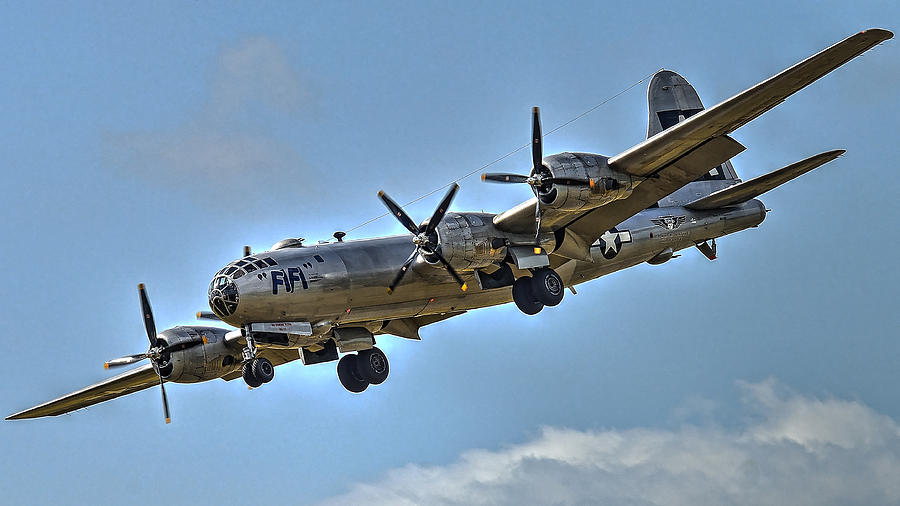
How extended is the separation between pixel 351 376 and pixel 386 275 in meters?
5.26

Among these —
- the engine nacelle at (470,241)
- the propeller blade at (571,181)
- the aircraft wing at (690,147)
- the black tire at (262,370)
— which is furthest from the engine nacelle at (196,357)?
the propeller blade at (571,181)

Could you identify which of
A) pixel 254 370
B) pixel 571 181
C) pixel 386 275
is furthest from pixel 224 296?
pixel 571 181

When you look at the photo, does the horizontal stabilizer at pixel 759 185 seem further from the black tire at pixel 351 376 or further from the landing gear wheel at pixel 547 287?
the black tire at pixel 351 376

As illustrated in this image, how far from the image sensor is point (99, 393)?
147ft

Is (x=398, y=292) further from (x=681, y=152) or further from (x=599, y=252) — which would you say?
(x=681, y=152)

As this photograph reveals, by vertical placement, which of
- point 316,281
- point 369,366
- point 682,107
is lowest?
point 369,366

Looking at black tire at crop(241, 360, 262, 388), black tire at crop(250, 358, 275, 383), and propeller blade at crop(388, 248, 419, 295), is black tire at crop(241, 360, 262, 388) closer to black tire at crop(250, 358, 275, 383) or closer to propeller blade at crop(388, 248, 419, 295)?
black tire at crop(250, 358, 275, 383)

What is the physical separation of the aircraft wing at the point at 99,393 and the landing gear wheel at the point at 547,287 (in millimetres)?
15067

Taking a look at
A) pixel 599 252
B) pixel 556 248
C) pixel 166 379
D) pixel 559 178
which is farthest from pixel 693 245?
pixel 166 379

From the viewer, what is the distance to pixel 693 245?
40969mm

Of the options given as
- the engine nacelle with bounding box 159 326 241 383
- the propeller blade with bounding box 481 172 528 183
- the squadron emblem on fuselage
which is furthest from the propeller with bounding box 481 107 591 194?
the engine nacelle with bounding box 159 326 241 383

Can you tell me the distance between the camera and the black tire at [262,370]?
3641cm

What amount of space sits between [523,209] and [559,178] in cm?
194

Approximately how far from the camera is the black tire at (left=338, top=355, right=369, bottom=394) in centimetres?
4016
